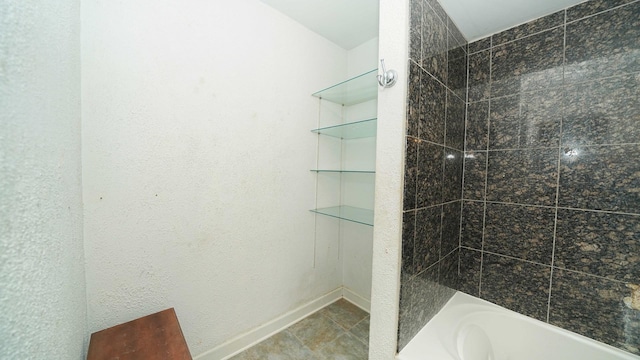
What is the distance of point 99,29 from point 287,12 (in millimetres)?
1091

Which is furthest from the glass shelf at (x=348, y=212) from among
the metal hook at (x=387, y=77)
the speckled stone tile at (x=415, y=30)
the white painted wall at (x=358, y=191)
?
the speckled stone tile at (x=415, y=30)

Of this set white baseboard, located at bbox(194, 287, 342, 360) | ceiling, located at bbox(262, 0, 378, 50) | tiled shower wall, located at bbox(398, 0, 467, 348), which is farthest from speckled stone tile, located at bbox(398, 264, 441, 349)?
ceiling, located at bbox(262, 0, 378, 50)

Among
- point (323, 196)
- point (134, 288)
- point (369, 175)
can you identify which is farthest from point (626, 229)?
point (134, 288)

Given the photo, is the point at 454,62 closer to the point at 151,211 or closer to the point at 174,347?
the point at 151,211

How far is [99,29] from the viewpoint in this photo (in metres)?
0.92

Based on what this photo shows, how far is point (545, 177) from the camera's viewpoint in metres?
1.22

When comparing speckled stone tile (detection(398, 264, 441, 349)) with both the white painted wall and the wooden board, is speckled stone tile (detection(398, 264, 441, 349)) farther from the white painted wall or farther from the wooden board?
the wooden board

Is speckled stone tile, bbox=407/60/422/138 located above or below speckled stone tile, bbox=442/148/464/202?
above

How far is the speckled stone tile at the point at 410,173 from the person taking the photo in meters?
0.91

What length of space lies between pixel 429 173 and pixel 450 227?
51 centimetres

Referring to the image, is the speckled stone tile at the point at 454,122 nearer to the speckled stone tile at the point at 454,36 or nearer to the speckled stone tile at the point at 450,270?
the speckled stone tile at the point at 454,36

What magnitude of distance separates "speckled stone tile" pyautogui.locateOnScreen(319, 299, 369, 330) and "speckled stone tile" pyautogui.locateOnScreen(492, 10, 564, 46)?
88.0 inches

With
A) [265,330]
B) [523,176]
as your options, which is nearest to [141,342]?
[265,330]

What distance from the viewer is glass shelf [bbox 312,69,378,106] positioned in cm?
158
